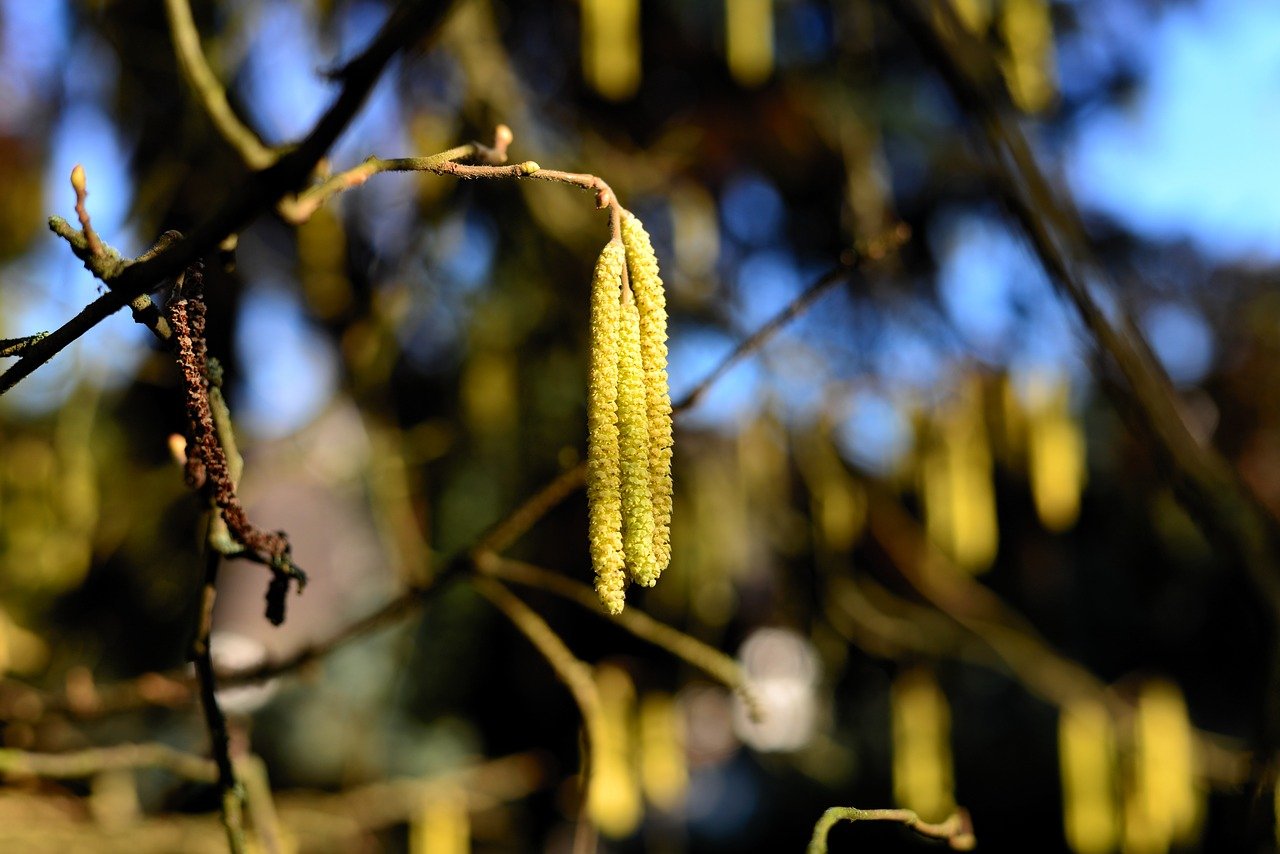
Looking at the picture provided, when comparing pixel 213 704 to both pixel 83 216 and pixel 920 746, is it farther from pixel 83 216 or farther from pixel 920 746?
pixel 920 746

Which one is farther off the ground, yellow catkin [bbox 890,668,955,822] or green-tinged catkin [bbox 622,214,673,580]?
yellow catkin [bbox 890,668,955,822]

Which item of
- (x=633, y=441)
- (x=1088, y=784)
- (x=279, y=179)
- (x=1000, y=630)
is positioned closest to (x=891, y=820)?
(x=633, y=441)

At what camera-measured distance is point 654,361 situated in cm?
61

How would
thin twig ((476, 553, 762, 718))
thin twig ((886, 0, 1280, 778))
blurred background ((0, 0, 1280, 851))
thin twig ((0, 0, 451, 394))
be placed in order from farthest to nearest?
blurred background ((0, 0, 1280, 851))
thin twig ((476, 553, 762, 718))
thin twig ((886, 0, 1280, 778))
thin twig ((0, 0, 451, 394))

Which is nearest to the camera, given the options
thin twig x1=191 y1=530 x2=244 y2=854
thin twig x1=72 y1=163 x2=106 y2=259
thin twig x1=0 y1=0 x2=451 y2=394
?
thin twig x1=0 y1=0 x2=451 y2=394

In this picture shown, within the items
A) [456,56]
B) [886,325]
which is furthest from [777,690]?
[456,56]

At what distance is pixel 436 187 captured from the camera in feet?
7.02

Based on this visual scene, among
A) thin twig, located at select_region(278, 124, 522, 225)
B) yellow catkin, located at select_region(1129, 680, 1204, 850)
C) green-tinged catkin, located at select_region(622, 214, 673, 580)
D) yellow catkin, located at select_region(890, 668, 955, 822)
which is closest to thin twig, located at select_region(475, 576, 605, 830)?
green-tinged catkin, located at select_region(622, 214, 673, 580)

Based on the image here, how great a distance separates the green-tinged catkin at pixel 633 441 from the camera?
23.2 inches

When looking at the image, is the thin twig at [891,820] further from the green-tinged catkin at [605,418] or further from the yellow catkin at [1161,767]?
the yellow catkin at [1161,767]

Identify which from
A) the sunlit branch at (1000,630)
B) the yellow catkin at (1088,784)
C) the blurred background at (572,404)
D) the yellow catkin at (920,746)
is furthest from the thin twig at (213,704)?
the yellow catkin at (1088,784)

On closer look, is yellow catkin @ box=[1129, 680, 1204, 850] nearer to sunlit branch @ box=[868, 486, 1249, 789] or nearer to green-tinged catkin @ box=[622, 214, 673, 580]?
sunlit branch @ box=[868, 486, 1249, 789]

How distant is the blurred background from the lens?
6.17ft

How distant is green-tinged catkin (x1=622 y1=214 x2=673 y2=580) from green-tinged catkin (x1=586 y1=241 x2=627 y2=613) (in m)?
0.02
